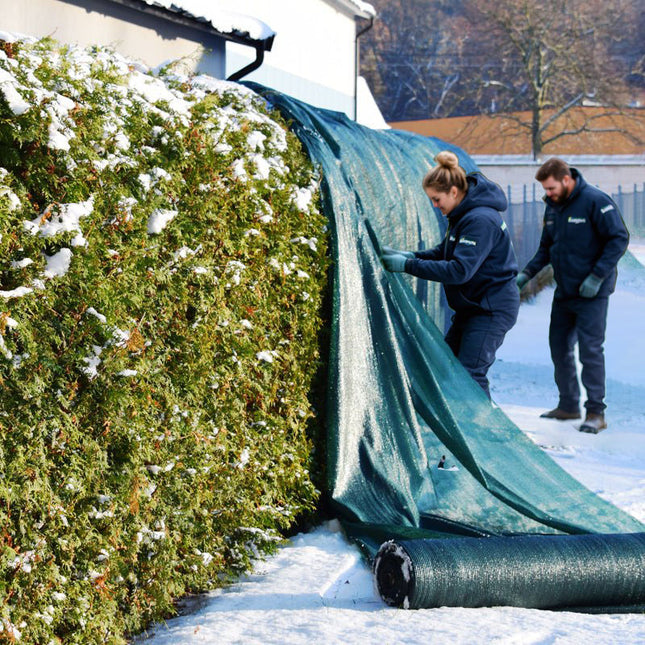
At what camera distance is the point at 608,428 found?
24.5ft

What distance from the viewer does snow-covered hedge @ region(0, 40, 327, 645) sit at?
2.75 meters

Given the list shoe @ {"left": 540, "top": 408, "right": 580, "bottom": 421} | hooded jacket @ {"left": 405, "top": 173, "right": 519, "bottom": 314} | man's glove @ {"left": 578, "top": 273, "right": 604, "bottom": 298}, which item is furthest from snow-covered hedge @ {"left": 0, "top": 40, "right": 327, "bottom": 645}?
shoe @ {"left": 540, "top": 408, "right": 580, "bottom": 421}

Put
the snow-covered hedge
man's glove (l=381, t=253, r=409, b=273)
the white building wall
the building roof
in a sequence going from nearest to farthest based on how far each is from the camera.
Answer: the snow-covered hedge, man's glove (l=381, t=253, r=409, b=273), the white building wall, the building roof

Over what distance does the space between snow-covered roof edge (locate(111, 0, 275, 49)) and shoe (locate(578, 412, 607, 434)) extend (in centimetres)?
562

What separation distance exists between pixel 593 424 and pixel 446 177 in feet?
9.26

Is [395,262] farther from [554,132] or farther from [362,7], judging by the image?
[554,132]

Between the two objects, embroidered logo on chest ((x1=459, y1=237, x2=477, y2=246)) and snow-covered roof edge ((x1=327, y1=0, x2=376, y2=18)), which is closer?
embroidered logo on chest ((x1=459, y1=237, x2=477, y2=246))

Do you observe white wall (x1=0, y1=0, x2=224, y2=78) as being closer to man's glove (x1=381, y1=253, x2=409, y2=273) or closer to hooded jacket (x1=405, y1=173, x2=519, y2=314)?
hooded jacket (x1=405, y1=173, x2=519, y2=314)

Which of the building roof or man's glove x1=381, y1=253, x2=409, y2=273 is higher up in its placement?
the building roof

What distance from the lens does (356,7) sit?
1978 centimetres

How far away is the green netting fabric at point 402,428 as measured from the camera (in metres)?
4.53

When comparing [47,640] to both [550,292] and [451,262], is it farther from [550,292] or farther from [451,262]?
[550,292]

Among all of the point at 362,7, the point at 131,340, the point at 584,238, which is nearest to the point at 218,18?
the point at 584,238

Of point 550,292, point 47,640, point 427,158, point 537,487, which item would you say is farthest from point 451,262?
point 550,292
